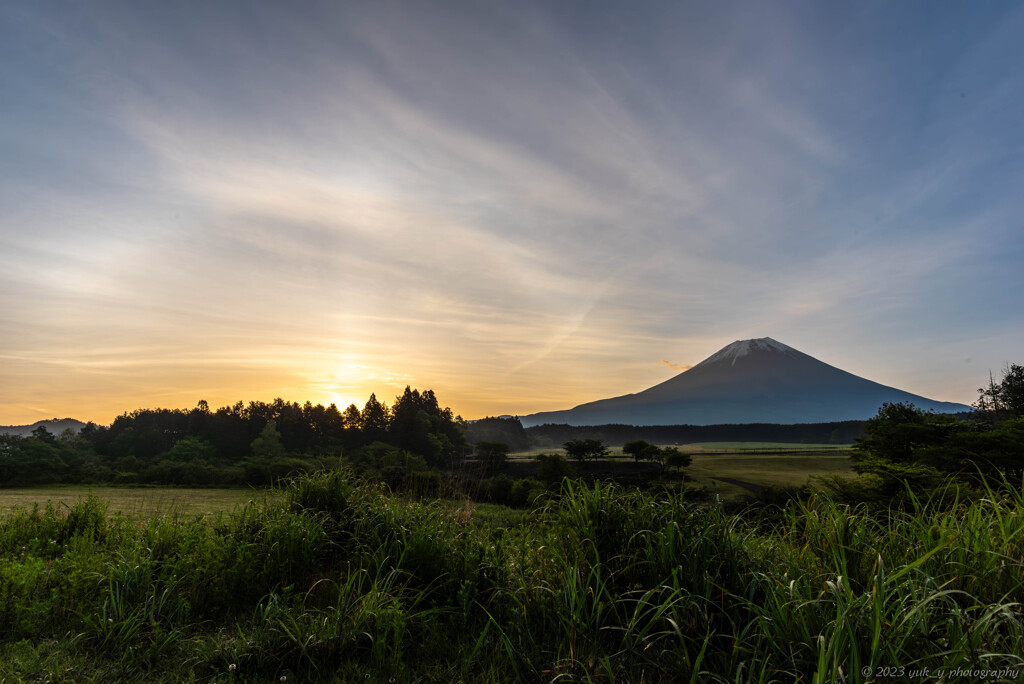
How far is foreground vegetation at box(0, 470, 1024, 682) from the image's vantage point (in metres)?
2.33

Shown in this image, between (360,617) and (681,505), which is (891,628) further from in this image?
(360,617)

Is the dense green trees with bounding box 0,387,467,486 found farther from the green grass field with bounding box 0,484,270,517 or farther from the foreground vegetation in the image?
the foreground vegetation

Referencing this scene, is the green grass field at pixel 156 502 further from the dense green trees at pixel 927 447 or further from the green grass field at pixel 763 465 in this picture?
the green grass field at pixel 763 465

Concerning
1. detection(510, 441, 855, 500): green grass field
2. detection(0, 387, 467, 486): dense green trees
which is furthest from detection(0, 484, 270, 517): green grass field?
detection(510, 441, 855, 500): green grass field

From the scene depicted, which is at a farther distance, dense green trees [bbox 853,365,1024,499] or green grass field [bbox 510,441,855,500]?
green grass field [bbox 510,441,855,500]

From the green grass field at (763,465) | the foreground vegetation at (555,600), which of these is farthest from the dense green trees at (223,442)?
the foreground vegetation at (555,600)

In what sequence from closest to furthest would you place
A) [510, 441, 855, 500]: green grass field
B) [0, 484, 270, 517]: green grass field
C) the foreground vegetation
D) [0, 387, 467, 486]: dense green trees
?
the foreground vegetation
[0, 484, 270, 517]: green grass field
[0, 387, 467, 486]: dense green trees
[510, 441, 855, 500]: green grass field

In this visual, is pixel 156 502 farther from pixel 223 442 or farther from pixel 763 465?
pixel 763 465

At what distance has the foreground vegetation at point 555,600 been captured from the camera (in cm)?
233

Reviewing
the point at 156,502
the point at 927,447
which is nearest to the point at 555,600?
the point at 156,502

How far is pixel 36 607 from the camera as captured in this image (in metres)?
3.49

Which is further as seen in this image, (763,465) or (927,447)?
(763,465)

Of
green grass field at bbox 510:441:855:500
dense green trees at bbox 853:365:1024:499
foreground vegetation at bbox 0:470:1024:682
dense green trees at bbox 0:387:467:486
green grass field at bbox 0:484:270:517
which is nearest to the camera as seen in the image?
foreground vegetation at bbox 0:470:1024:682

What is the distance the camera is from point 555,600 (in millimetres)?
3123
